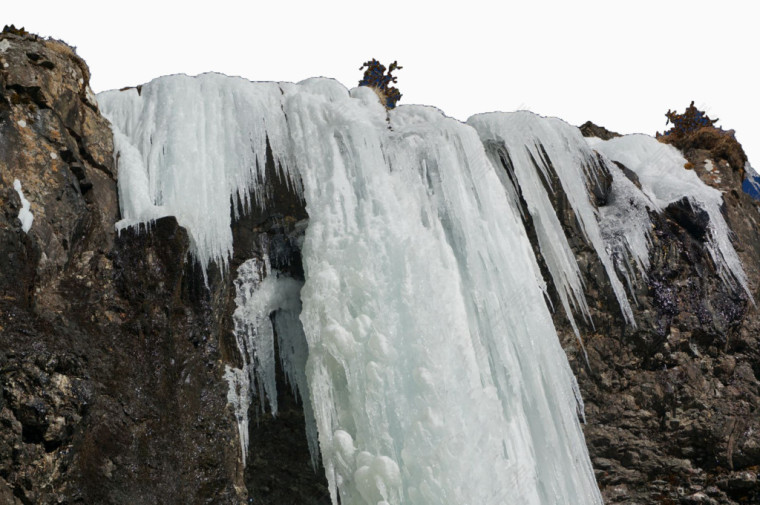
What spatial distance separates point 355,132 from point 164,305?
221 cm

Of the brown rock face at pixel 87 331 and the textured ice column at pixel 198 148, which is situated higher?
the textured ice column at pixel 198 148

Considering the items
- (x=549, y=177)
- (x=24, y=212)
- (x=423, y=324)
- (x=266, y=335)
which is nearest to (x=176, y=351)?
(x=266, y=335)

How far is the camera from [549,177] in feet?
21.0

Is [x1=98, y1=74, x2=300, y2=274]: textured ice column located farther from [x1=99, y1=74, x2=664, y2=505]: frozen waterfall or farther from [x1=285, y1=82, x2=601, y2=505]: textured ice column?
[x1=285, y1=82, x2=601, y2=505]: textured ice column

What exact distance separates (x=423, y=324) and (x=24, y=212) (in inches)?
108

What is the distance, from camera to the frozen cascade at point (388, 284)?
Answer: 4379 millimetres

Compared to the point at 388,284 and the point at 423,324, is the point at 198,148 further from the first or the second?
the point at 423,324

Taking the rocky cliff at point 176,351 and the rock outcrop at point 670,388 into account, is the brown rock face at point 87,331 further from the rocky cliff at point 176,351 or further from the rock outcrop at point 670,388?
the rock outcrop at point 670,388

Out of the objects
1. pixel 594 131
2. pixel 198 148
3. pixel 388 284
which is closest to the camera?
pixel 388 284

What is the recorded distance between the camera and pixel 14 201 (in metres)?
4.02

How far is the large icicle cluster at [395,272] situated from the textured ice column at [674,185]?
83 cm

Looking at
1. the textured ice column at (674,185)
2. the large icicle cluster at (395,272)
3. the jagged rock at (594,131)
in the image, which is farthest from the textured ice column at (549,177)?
the jagged rock at (594,131)

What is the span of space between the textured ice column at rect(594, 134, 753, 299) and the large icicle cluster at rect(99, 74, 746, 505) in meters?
0.83

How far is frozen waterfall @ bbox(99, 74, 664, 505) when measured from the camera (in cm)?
440
